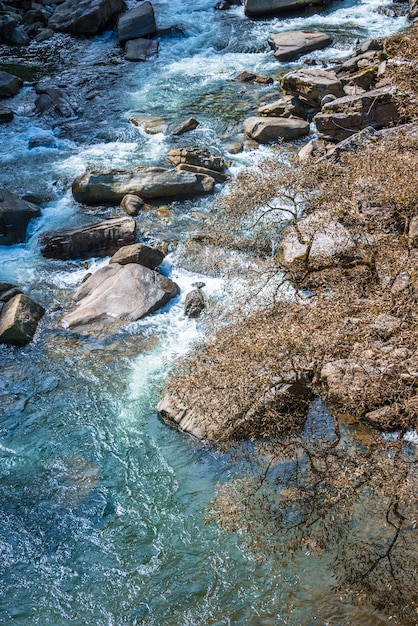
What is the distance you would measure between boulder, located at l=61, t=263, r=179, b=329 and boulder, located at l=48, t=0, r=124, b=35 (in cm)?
1625

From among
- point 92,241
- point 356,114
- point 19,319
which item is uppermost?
point 356,114

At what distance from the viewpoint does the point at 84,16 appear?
2494cm

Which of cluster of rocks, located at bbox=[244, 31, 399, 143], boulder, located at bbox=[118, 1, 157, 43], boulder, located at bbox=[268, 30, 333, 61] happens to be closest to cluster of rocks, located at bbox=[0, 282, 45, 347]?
cluster of rocks, located at bbox=[244, 31, 399, 143]

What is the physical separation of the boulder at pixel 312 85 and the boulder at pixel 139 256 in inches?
293

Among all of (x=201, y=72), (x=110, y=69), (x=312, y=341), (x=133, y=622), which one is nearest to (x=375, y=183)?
(x=312, y=341)

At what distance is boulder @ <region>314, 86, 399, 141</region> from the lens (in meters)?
15.0

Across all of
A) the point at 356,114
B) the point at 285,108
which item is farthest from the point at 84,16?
the point at 356,114

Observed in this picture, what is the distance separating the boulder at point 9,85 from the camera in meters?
20.4

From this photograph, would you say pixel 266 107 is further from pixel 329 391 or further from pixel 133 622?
pixel 133 622

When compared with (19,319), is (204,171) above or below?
Result: above

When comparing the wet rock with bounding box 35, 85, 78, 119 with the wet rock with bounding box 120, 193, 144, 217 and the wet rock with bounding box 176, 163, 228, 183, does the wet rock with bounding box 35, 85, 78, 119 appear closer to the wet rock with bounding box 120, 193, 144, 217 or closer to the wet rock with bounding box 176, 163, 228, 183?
the wet rock with bounding box 176, 163, 228, 183

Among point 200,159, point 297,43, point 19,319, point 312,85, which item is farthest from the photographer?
point 297,43

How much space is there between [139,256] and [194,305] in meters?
1.73

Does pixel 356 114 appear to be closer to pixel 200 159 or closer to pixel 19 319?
pixel 200 159
